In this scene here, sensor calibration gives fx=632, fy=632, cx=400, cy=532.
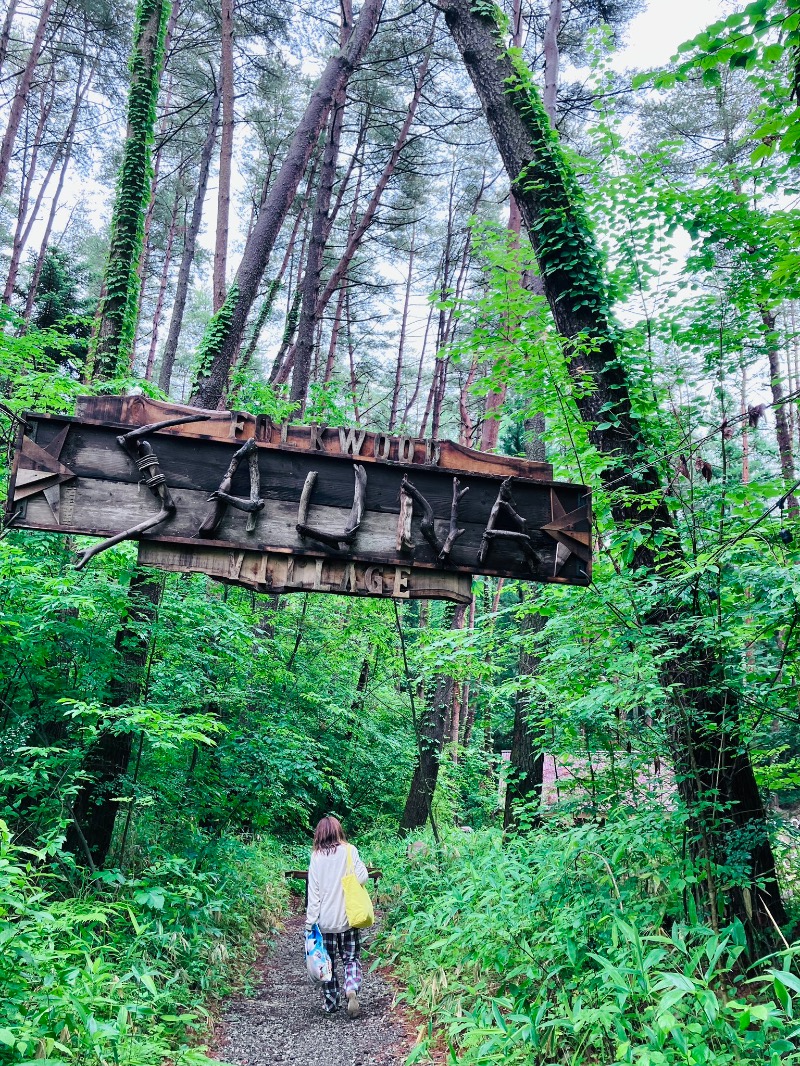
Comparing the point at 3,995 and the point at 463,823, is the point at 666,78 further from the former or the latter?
the point at 463,823

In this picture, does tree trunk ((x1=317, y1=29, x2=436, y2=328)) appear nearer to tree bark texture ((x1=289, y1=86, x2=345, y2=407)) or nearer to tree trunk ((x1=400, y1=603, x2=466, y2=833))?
tree bark texture ((x1=289, y1=86, x2=345, y2=407))

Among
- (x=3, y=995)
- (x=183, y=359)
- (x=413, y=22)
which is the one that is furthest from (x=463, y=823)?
(x=183, y=359)

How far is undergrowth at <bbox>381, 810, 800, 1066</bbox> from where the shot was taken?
105 inches

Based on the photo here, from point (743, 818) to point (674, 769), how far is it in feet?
1.37

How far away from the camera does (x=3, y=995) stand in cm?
265

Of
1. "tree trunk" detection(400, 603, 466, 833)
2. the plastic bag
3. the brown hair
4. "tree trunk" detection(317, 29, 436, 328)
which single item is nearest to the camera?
the plastic bag

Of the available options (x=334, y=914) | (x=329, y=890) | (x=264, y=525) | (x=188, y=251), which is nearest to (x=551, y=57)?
(x=264, y=525)

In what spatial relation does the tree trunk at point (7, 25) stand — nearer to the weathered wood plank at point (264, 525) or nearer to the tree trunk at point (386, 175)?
the tree trunk at point (386, 175)

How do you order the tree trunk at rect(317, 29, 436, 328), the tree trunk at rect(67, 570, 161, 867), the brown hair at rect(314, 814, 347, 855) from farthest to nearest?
the tree trunk at rect(317, 29, 436, 328) → the brown hair at rect(314, 814, 347, 855) → the tree trunk at rect(67, 570, 161, 867)

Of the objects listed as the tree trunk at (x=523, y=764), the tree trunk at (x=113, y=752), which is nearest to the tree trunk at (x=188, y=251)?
the tree trunk at (x=113, y=752)

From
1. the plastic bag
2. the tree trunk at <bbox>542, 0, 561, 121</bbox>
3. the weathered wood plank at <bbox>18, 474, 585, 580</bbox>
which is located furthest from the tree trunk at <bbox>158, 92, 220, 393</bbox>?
the weathered wood plank at <bbox>18, 474, 585, 580</bbox>

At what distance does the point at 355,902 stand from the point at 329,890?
0.23 meters

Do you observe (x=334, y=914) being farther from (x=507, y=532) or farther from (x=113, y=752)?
(x=507, y=532)

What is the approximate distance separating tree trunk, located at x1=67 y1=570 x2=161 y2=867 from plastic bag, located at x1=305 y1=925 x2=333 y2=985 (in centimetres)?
176
